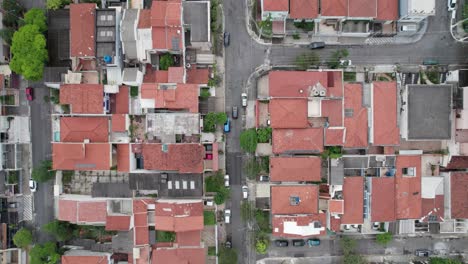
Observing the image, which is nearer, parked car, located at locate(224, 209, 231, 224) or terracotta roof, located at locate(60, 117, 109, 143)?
terracotta roof, located at locate(60, 117, 109, 143)

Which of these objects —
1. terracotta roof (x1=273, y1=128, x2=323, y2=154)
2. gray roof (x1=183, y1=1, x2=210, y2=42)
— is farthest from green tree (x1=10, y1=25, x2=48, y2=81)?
terracotta roof (x1=273, y1=128, x2=323, y2=154)

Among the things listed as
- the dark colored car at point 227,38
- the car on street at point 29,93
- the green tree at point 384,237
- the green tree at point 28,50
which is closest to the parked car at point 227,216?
the green tree at point 384,237

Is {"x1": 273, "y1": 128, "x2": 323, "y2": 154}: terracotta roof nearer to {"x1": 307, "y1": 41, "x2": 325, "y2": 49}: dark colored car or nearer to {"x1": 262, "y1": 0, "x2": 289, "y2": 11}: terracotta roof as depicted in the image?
{"x1": 307, "y1": 41, "x2": 325, "y2": 49}: dark colored car

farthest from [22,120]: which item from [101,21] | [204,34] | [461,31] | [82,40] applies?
[461,31]

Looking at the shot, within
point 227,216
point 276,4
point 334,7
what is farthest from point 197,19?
point 227,216

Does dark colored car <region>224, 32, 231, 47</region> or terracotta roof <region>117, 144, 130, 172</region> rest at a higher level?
dark colored car <region>224, 32, 231, 47</region>

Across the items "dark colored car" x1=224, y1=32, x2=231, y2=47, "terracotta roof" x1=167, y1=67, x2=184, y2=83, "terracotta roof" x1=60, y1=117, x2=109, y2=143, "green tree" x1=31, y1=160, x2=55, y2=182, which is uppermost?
"dark colored car" x1=224, y1=32, x2=231, y2=47

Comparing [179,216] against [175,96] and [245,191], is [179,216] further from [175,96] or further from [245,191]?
[175,96]

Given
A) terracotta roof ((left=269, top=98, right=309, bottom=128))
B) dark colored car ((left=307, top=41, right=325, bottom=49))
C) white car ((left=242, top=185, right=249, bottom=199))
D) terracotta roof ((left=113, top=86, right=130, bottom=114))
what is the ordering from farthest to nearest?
1. white car ((left=242, top=185, right=249, bottom=199))
2. dark colored car ((left=307, top=41, right=325, bottom=49))
3. terracotta roof ((left=113, top=86, right=130, bottom=114))
4. terracotta roof ((left=269, top=98, right=309, bottom=128))

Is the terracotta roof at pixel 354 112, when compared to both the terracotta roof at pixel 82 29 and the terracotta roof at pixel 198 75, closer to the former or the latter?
the terracotta roof at pixel 198 75
